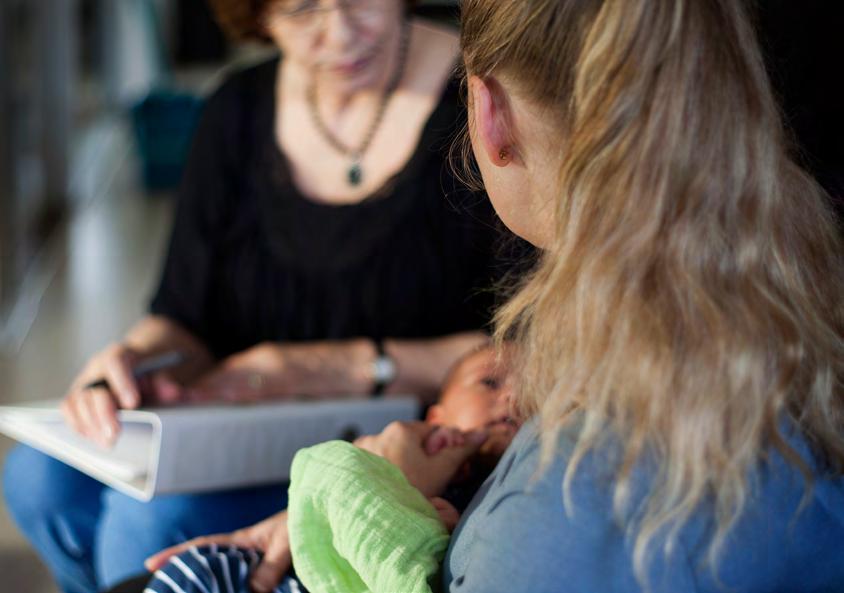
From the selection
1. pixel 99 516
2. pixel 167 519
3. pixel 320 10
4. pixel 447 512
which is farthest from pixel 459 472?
pixel 320 10

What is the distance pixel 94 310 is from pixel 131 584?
264 centimetres

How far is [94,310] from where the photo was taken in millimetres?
3746

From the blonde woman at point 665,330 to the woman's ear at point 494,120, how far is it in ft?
0.20

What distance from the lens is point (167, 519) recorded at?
1.48m

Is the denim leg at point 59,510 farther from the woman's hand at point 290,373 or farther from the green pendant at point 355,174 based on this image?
the green pendant at point 355,174

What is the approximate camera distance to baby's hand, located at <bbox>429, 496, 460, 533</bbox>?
1087mm

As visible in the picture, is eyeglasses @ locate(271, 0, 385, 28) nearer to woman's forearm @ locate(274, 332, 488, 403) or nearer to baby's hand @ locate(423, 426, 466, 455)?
woman's forearm @ locate(274, 332, 488, 403)

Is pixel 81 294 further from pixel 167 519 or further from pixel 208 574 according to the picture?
pixel 208 574

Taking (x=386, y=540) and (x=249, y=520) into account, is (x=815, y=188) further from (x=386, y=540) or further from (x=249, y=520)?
(x=249, y=520)

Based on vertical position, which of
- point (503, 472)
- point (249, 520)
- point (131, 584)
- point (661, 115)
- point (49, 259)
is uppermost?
point (661, 115)

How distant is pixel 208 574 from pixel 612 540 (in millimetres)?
560

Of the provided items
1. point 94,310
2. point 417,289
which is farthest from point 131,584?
point 94,310

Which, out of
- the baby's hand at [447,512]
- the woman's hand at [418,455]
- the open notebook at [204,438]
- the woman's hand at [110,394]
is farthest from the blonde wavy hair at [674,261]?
the woman's hand at [110,394]

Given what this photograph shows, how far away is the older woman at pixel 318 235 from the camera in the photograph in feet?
5.62
